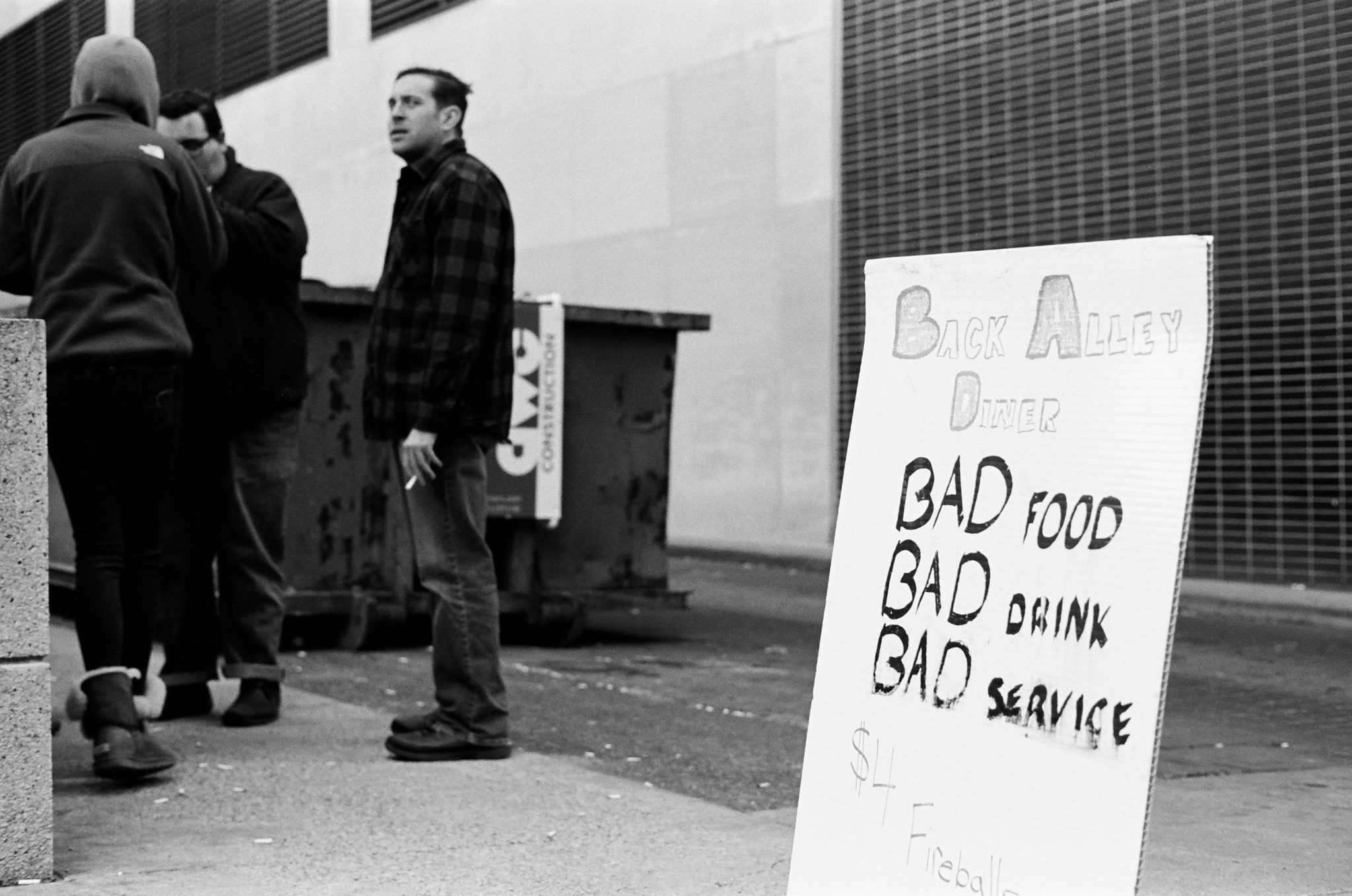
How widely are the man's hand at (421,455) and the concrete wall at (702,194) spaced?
33.7 feet

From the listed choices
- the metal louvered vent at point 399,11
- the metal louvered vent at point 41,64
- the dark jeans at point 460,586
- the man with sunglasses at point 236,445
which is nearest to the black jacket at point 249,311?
the man with sunglasses at point 236,445

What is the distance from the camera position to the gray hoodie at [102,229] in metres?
4.72

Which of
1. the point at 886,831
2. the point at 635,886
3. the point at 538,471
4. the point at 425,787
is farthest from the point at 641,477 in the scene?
the point at 886,831

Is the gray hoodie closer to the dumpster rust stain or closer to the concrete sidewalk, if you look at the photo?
the concrete sidewalk

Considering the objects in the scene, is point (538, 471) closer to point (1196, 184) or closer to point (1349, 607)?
point (1349, 607)

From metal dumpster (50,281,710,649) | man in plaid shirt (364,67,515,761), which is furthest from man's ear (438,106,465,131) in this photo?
metal dumpster (50,281,710,649)

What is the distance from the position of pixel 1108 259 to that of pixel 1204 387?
0.98ft

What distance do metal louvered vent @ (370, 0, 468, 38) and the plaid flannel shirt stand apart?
587 inches

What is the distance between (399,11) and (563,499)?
1336 centimetres

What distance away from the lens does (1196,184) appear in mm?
12891

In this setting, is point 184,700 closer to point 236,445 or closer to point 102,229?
point 236,445

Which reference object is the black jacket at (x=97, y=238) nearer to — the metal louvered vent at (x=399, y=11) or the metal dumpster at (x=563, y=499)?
the metal dumpster at (x=563, y=499)

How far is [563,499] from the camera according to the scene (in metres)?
8.77

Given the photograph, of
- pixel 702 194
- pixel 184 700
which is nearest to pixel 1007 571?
pixel 184 700
